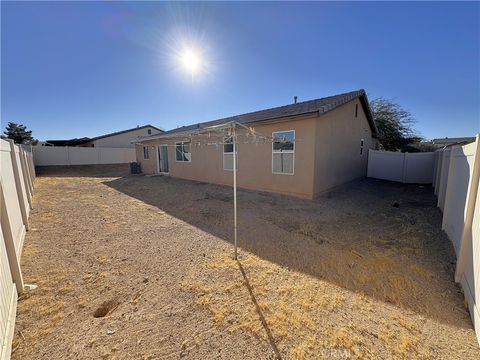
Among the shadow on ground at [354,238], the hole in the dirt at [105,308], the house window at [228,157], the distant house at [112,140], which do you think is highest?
the distant house at [112,140]

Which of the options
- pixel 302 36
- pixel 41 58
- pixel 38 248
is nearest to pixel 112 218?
pixel 38 248

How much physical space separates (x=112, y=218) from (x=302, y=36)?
8.69 m

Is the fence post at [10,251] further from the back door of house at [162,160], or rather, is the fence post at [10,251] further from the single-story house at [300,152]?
the back door of house at [162,160]

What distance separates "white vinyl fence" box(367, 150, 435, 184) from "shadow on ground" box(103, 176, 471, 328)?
11.6 feet

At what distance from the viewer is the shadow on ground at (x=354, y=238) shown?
2469 mm

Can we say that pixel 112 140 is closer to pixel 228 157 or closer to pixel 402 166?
pixel 228 157

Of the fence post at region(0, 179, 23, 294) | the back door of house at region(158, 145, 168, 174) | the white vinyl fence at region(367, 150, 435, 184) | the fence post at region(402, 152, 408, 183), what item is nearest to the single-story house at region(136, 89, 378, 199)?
the white vinyl fence at region(367, 150, 435, 184)

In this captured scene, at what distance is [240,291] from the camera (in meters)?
2.38

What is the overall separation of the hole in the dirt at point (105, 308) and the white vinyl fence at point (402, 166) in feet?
44.1

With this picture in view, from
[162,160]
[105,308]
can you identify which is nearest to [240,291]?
[105,308]

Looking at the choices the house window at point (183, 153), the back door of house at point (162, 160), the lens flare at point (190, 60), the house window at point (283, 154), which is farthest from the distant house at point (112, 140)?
the house window at point (283, 154)

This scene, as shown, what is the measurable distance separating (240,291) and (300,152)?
5.61 metres

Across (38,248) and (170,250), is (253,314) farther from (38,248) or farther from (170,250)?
(38,248)

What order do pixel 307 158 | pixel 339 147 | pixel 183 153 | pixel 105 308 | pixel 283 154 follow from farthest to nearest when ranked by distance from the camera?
pixel 183 153, pixel 339 147, pixel 283 154, pixel 307 158, pixel 105 308
